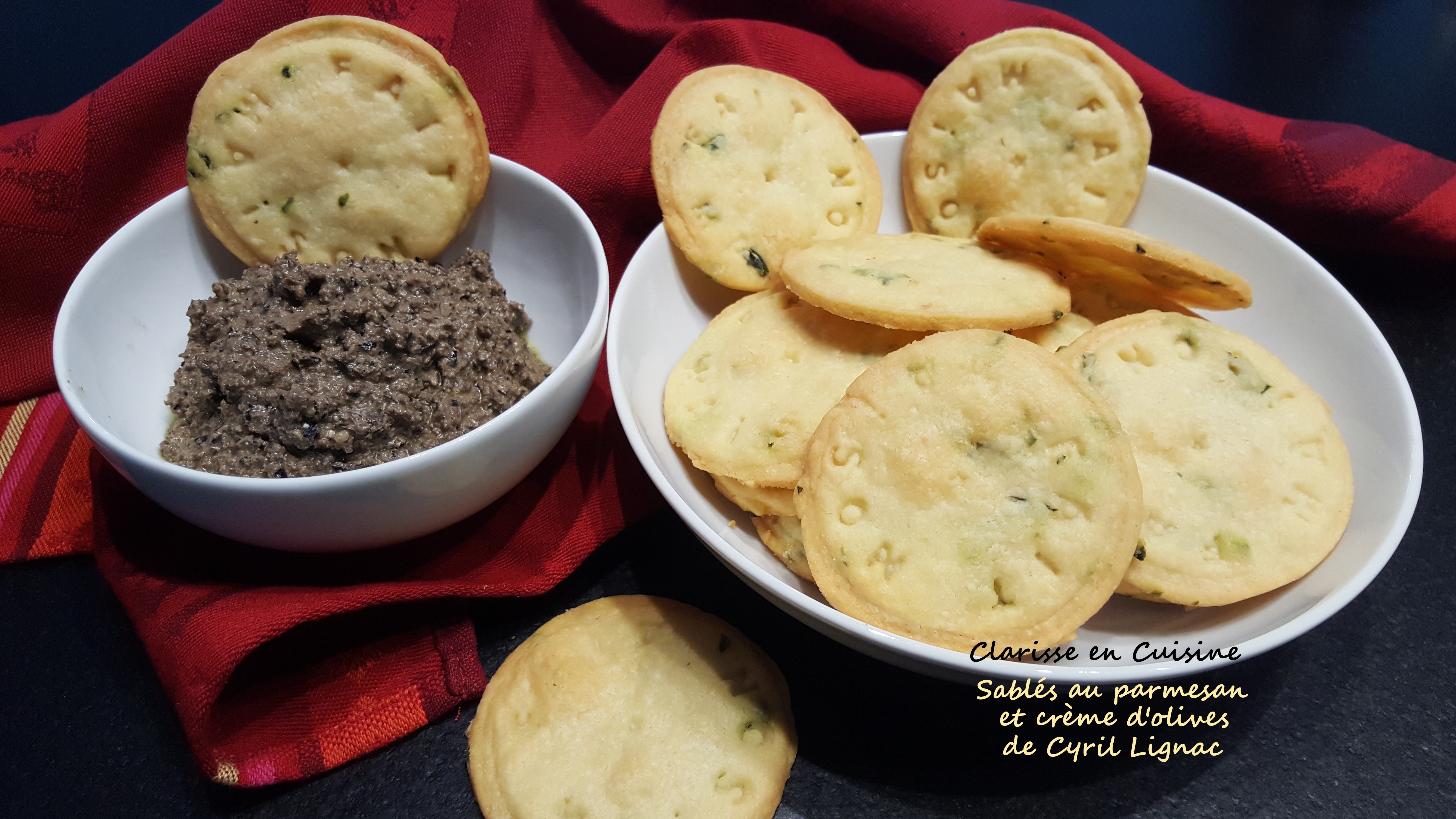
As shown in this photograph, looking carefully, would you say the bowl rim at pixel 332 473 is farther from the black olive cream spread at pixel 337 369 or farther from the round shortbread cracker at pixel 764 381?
the round shortbread cracker at pixel 764 381

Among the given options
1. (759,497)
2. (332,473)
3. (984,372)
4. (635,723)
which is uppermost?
(984,372)

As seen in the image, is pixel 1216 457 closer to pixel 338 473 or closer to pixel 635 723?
pixel 635 723

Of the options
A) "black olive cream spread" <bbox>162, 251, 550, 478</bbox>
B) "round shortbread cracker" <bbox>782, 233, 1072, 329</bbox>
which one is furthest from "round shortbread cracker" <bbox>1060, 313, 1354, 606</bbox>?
"black olive cream spread" <bbox>162, 251, 550, 478</bbox>

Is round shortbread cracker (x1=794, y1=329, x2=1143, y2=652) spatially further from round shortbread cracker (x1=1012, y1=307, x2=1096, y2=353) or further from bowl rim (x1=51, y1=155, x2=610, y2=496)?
bowl rim (x1=51, y1=155, x2=610, y2=496)

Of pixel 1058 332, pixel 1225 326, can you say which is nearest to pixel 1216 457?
pixel 1058 332

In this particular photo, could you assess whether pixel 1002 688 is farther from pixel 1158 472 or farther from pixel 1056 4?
pixel 1056 4

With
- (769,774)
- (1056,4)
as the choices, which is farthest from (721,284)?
(1056,4)
